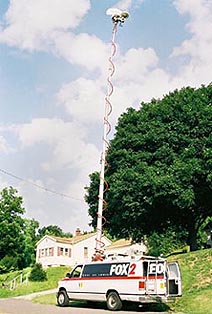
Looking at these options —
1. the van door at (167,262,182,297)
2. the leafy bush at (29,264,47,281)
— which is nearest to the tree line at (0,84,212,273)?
the leafy bush at (29,264,47,281)

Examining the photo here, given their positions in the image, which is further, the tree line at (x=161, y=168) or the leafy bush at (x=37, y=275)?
the leafy bush at (x=37, y=275)

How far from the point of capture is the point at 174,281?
19281 millimetres

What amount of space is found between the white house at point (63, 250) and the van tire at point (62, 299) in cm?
4495

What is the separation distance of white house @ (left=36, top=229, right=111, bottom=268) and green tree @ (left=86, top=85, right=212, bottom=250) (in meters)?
28.8

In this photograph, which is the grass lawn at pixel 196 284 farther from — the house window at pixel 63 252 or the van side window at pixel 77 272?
the house window at pixel 63 252

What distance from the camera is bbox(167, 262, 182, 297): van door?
19.1 meters

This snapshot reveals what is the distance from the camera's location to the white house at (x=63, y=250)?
6762 cm

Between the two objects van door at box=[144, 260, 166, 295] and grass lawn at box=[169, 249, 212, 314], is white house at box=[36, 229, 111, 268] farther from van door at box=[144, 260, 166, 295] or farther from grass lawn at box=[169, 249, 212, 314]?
van door at box=[144, 260, 166, 295]

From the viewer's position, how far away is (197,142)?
35156 millimetres

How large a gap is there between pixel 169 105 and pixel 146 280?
21472 millimetres

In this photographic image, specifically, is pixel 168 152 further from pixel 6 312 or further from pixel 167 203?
pixel 6 312

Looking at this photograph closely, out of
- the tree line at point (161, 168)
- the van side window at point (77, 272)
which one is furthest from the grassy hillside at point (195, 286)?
the tree line at point (161, 168)

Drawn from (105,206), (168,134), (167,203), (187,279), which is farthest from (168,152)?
(187,279)

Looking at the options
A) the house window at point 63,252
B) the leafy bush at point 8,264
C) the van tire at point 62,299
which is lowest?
the van tire at point 62,299
